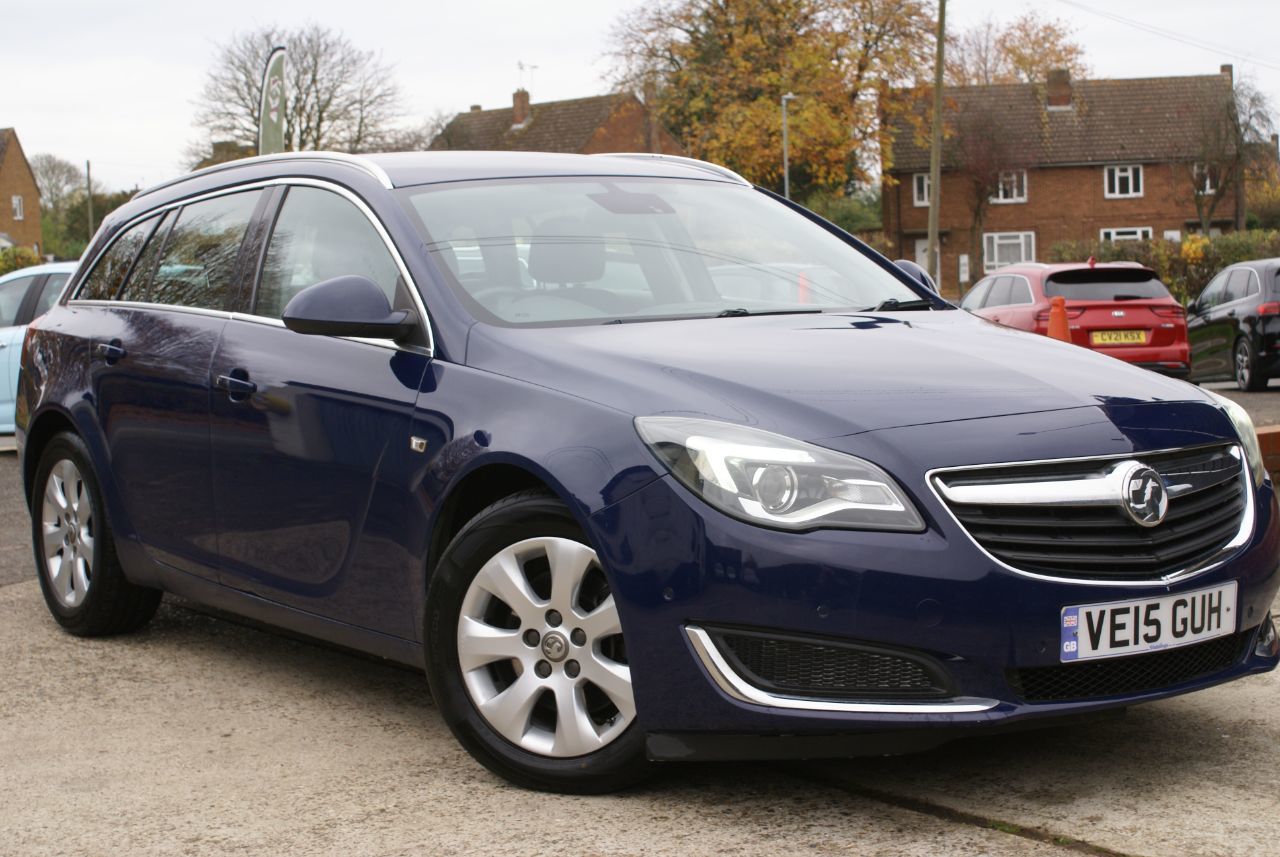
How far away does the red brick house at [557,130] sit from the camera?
73125 millimetres

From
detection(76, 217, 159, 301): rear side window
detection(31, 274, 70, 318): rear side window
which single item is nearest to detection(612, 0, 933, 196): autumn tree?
detection(31, 274, 70, 318): rear side window

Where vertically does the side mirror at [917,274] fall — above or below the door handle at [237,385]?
above

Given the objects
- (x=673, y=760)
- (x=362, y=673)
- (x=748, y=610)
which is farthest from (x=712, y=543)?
(x=362, y=673)

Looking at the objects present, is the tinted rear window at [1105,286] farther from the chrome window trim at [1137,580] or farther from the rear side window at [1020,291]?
the chrome window trim at [1137,580]

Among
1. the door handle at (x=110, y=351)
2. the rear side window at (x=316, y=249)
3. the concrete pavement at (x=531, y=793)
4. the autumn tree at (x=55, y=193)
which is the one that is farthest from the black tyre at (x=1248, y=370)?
the autumn tree at (x=55, y=193)

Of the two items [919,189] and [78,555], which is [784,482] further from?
[919,189]

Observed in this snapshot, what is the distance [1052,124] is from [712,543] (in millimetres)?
70979

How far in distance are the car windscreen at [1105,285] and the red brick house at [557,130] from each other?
50.2 metres

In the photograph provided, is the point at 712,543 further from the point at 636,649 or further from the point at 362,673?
the point at 362,673

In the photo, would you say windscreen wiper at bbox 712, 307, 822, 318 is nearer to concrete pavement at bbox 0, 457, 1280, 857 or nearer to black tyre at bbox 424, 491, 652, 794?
black tyre at bbox 424, 491, 652, 794

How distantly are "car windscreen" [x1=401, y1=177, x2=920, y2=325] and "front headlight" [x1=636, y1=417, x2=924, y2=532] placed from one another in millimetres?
941

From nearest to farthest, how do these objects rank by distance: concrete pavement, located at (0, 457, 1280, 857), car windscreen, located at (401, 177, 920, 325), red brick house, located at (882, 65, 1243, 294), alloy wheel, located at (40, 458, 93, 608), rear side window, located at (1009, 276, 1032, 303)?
concrete pavement, located at (0, 457, 1280, 857), car windscreen, located at (401, 177, 920, 325), alloy wheel, located at (40, 458, 93, 608), rear side window, located at (1009, 276, 1032, 303), red brick house, located at (882, 65, 1243, 294)

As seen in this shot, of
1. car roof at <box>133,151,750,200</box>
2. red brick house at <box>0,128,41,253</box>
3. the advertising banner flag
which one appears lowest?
car roof at <box>133,151,750,200</box>

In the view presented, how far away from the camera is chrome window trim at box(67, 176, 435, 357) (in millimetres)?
4418
